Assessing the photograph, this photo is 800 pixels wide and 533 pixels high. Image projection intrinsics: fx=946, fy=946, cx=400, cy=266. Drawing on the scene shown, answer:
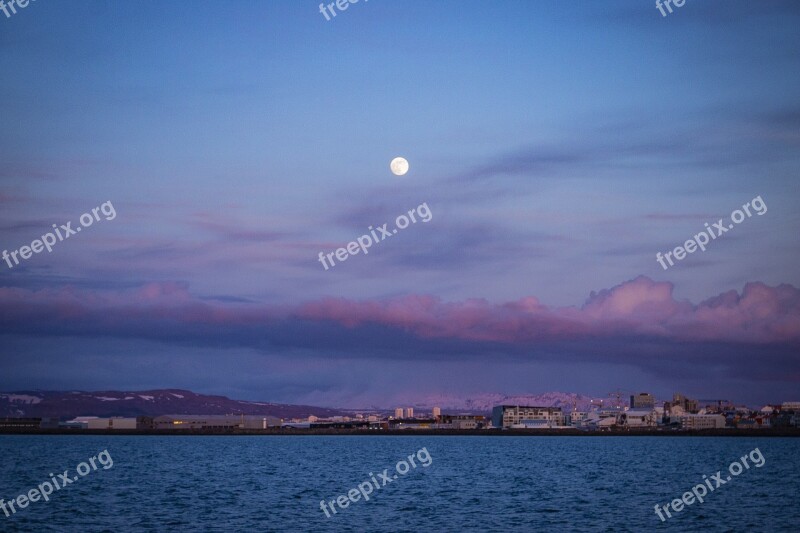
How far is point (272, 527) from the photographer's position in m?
46.5

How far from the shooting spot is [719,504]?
187 feet

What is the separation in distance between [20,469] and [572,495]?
54853 mm

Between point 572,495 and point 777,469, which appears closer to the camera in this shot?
point 572,495

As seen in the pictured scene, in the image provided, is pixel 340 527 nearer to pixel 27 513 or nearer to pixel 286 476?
pixel 27 513

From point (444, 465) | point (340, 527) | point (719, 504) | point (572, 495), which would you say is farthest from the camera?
point (444, 465)

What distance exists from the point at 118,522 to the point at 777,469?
225ft

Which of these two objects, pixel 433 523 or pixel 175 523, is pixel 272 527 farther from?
pixel 433 523

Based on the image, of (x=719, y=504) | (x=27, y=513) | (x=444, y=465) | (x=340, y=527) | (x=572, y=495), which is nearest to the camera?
(x=340, y=527)

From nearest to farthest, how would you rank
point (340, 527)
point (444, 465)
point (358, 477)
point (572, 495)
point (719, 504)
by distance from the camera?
point (340, 527) < point (719, 504) < point (572, 495) < point (358, 477) < point (444, 465)

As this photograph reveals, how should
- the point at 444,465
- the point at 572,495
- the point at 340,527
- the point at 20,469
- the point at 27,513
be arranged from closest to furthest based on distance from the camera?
the point at 340,527, the point at 27,513, the point at 572,495, the point at 20,469, the point at 444,465

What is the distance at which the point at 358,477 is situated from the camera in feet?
265

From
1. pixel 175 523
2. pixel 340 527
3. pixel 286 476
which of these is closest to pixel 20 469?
pixel 286 476

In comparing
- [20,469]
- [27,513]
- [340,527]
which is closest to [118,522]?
[27,513]

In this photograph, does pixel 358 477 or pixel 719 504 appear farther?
pixel 358 477
